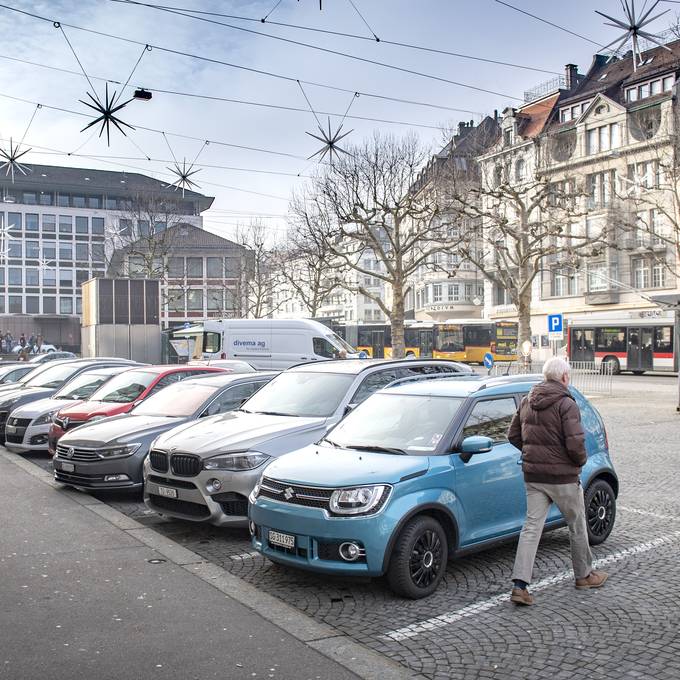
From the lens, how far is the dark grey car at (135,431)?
9500 mm

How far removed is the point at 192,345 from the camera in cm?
3522

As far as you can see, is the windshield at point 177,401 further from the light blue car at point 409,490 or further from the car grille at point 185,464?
the light blue car at point 409,490

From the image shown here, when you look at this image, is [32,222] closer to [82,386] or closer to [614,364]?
[614,364]

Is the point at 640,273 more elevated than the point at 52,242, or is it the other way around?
the point at 52,242

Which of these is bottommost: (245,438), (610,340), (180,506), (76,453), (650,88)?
(180,506)

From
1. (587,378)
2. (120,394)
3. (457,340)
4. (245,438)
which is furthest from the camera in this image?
(457,340)

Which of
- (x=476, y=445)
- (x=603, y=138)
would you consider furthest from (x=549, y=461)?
(x=603, y=138)

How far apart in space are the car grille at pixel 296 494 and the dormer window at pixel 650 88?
5208 centimetres

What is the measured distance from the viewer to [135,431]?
973 centimetres

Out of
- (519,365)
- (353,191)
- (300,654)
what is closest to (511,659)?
(300,654)

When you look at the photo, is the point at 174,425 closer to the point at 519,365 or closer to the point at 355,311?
the point at 519,365

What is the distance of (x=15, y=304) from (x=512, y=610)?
94.1m

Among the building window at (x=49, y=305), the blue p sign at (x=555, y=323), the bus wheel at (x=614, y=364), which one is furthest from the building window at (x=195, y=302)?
the blue p sign at (x=555, y=323)

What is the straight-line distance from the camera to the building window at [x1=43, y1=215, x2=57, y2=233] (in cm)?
9344
